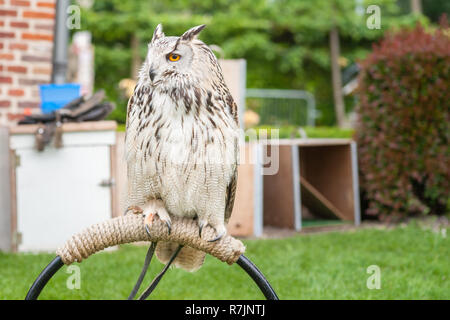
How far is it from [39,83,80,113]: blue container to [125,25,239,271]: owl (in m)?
2.64

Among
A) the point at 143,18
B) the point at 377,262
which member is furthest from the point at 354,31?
the point at 377,262

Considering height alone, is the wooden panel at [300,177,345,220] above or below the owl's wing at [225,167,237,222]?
below

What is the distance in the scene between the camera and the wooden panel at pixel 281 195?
16.3ft

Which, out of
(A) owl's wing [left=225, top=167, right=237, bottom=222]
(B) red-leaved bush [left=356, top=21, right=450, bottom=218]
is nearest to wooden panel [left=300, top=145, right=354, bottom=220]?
(B) red-leaved bush [left=356, top=21, right=450, bottom=218]

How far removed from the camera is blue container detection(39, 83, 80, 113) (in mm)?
3896

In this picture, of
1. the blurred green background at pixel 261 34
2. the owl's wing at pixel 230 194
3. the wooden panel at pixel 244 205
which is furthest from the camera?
the blurred green background at pixel 261 34

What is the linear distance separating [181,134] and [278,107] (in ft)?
40.3

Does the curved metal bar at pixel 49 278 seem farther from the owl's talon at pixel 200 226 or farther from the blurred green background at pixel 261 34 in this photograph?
the blurred green background at pixel 261 34

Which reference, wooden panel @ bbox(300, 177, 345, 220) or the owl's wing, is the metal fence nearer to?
wooden panel @ bbox(300, 177, 345, 220)

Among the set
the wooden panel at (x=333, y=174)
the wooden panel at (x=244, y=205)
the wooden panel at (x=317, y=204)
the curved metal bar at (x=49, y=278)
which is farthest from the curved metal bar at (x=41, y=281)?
the wooden panel at (x=333, y=174)

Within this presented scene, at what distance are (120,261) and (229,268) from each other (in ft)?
2.52

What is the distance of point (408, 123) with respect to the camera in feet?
15.7

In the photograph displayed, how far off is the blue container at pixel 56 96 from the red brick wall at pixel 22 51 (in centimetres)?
39

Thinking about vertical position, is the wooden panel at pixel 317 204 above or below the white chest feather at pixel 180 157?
below
